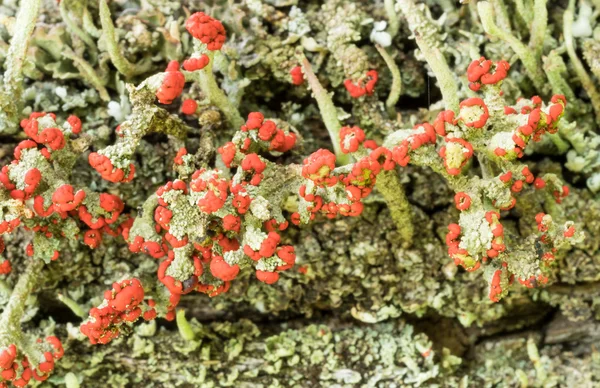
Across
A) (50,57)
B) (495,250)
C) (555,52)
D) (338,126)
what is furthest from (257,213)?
(555,52)

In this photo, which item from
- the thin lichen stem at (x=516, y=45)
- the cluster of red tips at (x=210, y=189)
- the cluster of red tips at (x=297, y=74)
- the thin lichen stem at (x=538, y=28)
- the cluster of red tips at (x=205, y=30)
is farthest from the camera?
Answer: the cluster of red tips at (x=297, y=74)

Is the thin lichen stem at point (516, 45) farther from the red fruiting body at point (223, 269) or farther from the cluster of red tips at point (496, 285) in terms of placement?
the red fruiting body at point (223, 269)

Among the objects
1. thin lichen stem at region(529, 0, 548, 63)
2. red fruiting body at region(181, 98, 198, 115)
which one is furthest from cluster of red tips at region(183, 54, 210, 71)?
thin lichen stem at region(529, 0, 548, 63)

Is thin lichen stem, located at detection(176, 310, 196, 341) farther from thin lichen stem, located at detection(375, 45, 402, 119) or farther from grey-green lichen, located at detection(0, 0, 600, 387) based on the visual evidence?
thin lichen stem, located at detection(375, 45, 402, 119)

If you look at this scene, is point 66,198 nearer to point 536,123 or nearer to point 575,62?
point 536,123

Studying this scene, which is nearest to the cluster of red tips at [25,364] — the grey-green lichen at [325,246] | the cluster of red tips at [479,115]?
the grey-green lichen at [325,246]

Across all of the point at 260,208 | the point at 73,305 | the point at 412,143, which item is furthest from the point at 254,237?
the point at 73,305
